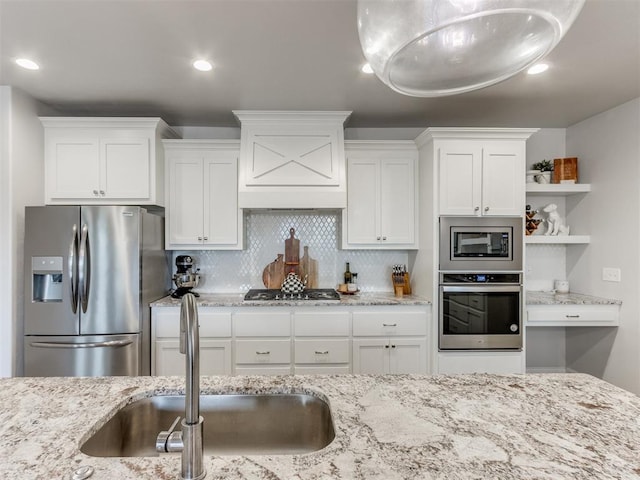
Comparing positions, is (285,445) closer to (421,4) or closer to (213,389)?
(213,389)

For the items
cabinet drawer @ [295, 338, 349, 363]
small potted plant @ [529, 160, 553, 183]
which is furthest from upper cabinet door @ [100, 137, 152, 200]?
small potted plant @ [529, 160, 553, 183]

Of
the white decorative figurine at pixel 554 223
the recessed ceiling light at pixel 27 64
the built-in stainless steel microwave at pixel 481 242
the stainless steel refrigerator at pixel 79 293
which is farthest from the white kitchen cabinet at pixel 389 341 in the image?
the recessed ceiling light at pixel 27 64

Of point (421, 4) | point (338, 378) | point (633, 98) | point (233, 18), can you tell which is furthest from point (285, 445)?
point (633, 98)

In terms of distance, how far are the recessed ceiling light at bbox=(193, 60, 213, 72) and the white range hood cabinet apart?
2.22 ft

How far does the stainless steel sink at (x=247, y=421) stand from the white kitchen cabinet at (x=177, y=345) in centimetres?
161

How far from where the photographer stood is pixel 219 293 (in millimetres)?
3373

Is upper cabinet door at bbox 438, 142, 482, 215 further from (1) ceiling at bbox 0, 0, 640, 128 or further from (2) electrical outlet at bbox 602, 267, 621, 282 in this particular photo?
(2) electrical outlet at bbox 602, 267, 621, 282

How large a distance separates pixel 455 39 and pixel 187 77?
2.07 meters

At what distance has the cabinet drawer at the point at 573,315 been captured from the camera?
2.91m

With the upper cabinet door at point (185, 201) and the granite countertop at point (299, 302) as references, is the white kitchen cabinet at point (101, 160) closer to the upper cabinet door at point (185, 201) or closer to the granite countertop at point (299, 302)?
the upper cabinet door at point (185, 201)

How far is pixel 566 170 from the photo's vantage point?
3334 mm

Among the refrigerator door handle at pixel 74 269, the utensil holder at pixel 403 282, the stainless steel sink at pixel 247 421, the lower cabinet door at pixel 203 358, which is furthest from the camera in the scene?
the utensil holder at pixel 403 282

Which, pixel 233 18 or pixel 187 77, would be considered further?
pixel 187 77

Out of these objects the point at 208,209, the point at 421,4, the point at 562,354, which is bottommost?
the point at 562,354
